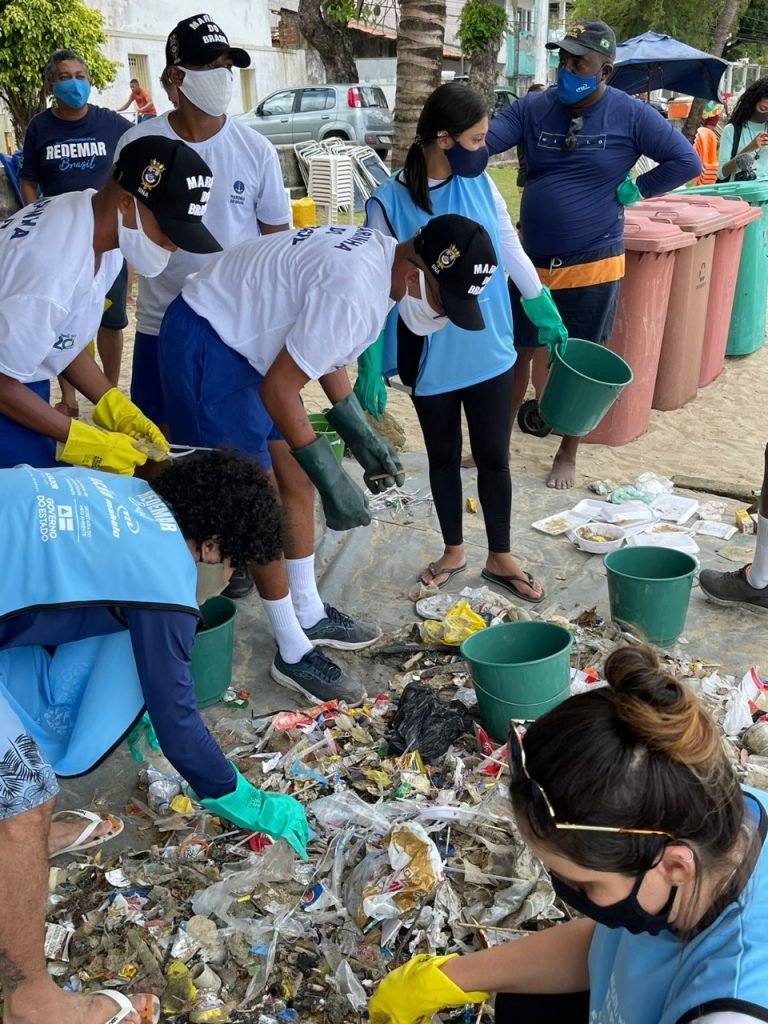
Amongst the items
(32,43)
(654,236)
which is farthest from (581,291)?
(32,43)

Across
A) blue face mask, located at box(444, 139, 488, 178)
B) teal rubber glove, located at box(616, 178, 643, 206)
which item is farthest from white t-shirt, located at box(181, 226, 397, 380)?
teal rubber glove, located at box(616, 178, 643, 206)

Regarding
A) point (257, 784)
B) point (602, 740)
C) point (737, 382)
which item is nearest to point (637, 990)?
point (602, 740)

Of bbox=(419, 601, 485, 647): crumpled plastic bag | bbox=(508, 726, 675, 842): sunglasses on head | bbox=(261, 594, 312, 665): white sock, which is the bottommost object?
bbox=(419, 601, 485, 647): crumpled plastic bag

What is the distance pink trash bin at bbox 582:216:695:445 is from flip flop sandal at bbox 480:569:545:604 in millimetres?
1762

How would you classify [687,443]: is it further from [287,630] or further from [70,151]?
[70,151]

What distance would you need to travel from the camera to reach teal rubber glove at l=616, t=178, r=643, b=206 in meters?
4.51

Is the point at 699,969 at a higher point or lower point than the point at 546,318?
lower

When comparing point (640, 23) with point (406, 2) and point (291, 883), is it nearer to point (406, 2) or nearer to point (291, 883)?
point (406, 2)

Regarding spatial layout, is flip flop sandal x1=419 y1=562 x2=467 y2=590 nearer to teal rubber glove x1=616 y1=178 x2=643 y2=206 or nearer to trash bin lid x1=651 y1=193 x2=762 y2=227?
teal rubber glove x1=616 y1=178 x2=643 y2=206

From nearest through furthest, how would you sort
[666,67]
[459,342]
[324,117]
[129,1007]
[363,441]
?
[129,1007]
[363,441]
[459,342]
[666,67]
[324,117]

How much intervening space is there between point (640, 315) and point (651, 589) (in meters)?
2.57

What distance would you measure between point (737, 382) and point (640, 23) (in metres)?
24.7

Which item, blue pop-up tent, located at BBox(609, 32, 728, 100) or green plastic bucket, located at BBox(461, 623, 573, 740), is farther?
blue pop-up tent, located at BBox(609, 32, 728, 100)

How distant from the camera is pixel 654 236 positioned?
521cm
